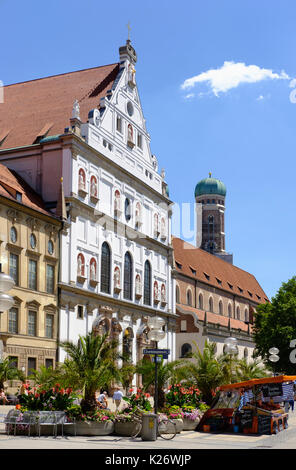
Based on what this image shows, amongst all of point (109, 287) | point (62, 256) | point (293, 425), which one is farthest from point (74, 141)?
point (293, 425)

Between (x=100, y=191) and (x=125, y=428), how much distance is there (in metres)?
31.5

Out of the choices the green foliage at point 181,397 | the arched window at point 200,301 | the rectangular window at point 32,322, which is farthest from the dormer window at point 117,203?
the arched window at point 200,301

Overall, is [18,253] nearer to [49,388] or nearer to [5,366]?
[5,366]

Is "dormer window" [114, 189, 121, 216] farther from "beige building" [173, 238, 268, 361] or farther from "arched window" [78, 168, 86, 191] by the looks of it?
"beige building" [173, 238, 268, 361]

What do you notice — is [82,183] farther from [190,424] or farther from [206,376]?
[190,424]

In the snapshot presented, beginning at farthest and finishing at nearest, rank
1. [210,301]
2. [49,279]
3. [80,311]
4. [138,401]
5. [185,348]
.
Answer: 1. [210,301]
2. [185,348]
3. [80,311]
4. [49,279]
5. [138,401]

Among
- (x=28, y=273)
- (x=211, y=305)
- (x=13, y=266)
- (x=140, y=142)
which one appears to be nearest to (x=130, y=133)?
(x=140, y=142)

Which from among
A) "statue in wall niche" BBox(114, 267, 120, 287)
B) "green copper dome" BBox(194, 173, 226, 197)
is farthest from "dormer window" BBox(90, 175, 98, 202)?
"green copper dome" BBox(194, 173, 226, 197)

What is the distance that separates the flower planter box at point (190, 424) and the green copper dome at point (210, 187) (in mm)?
124758

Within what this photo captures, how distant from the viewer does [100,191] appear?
52500mm

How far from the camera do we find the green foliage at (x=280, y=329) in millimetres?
60344

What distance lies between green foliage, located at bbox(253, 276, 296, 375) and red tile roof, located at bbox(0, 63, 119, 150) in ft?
83.0
